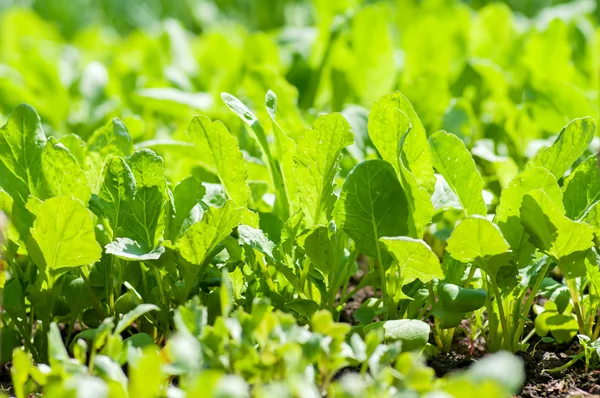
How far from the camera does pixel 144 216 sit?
152cm

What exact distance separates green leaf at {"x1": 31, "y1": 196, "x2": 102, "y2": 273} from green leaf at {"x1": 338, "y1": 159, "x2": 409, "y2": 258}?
45 centimetres

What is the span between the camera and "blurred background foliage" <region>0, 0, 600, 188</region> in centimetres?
228

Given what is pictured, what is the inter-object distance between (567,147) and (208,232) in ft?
2.19

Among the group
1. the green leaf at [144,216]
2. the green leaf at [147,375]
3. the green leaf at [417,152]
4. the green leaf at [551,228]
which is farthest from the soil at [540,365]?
the green leaf at [147,375]

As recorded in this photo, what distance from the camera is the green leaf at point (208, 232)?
1410 mm

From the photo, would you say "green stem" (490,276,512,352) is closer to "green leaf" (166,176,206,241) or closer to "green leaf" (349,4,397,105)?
"green leaf" (166,176,206,241)

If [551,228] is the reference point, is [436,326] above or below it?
below

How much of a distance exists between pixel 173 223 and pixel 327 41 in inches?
51.0

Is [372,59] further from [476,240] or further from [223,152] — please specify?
[476,240]

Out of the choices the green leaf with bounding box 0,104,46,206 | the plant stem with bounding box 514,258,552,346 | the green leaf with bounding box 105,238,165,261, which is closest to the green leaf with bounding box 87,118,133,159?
the green leaf with bounding box 0,104,46,206

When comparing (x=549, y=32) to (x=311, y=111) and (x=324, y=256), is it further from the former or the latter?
(x=324, y=256)

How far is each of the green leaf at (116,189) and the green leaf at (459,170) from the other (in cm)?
57

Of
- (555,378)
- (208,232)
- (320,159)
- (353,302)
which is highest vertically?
(320,159)

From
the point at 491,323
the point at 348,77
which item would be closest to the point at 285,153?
the point at 491,323
